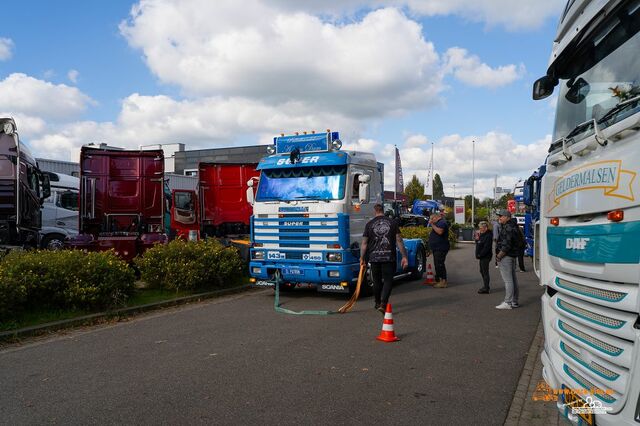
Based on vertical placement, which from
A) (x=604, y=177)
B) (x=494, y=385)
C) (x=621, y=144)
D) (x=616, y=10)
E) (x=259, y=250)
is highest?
(x=616, y=10)

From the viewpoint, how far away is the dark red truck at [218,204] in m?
17.2

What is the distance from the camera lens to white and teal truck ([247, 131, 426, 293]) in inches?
392

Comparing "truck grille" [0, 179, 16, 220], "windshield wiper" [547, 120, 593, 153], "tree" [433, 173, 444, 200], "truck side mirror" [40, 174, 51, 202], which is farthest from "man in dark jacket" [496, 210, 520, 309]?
"tree" [433, 173, 444, 200]

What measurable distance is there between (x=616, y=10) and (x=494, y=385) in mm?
3693

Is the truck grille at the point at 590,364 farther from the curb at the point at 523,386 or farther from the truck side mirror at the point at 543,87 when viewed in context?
the truck side mirror at the point at 543,87

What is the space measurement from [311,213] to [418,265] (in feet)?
17.3

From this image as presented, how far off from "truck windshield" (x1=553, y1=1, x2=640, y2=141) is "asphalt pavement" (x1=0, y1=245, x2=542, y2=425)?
8.71 ft

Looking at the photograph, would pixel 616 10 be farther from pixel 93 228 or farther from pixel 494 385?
pixel 93 228

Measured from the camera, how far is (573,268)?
351 centimetres

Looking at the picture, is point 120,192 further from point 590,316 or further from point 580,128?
point 590,316

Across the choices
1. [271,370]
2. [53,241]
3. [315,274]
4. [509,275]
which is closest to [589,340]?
[271,370]

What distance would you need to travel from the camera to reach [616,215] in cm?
293

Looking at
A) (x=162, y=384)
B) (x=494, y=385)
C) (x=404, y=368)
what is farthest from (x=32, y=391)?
(x=494, y=385)

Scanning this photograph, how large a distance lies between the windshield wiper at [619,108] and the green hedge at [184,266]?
27.5 ft
